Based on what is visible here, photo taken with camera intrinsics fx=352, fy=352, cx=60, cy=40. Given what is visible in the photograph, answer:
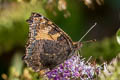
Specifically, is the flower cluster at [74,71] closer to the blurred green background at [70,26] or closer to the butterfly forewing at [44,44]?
the butterfly forewing at [44,44]

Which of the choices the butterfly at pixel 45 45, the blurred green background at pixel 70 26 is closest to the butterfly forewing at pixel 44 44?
the butterfly at pixel 45 45

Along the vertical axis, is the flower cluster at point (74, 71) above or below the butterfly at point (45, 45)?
below

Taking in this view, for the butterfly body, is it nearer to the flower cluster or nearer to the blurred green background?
the flower cluster

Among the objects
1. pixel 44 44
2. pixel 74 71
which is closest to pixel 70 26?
pixel 44 44

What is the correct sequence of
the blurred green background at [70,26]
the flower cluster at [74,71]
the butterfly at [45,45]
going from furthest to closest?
the blurred green background at [70,26]
the butterfly at [45,45]
the flower cluster at [74,71]

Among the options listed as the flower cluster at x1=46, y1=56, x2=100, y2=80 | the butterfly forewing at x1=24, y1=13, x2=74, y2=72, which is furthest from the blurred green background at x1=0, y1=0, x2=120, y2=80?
the flower cluster at x1=46, y1=56, x2=100, y2=80

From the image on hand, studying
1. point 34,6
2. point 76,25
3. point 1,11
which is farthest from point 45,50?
point 76,25

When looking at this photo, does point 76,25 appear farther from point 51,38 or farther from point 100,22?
point 51,38
